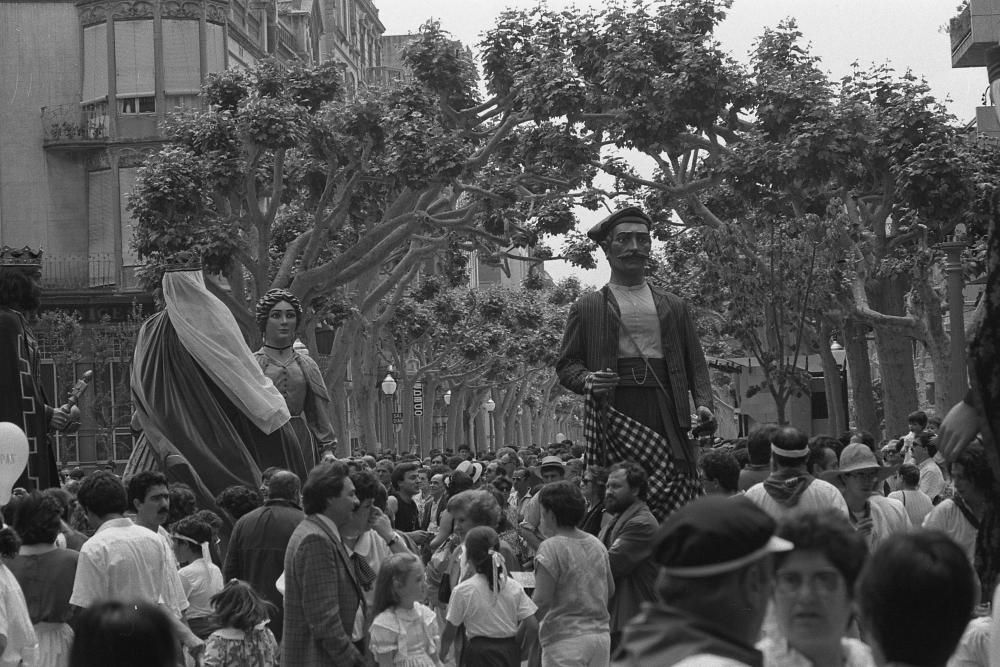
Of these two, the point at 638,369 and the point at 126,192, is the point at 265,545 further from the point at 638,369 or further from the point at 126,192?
the point at 126,192

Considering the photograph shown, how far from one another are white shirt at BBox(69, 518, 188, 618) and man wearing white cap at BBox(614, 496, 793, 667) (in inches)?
172

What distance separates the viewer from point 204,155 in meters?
26.5

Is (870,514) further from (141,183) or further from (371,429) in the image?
(371,429)

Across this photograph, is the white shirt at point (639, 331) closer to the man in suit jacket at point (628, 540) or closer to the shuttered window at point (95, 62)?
the man in suit jacket at point (628, 540)

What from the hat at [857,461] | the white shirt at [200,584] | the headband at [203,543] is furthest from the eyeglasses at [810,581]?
the headband at [203,543]

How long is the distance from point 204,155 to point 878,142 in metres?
9.97

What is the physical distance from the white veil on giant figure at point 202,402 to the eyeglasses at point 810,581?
25.6 feet

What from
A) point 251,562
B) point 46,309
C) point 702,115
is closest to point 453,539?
point 251,562

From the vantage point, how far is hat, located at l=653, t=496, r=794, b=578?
11.2 ft

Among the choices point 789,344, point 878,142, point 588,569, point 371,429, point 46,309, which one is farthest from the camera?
point 371,429

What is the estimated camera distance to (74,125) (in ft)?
143

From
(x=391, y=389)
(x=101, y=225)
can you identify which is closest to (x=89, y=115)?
(x=101, y=225)

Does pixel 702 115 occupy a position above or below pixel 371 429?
above

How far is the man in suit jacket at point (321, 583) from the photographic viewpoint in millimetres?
7531
